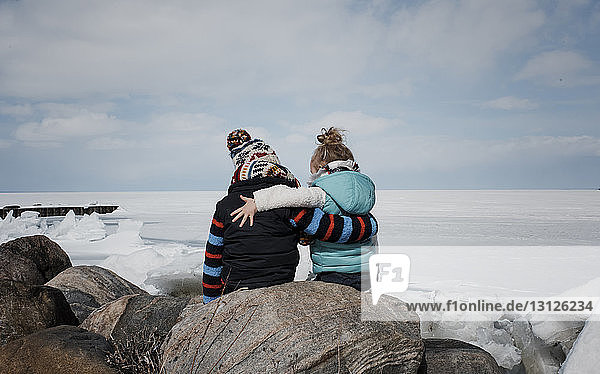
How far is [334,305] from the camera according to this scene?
3.85 metres

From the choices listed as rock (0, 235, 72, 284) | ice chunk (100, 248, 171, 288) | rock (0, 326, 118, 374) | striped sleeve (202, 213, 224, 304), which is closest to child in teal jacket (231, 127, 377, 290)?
striped sleeve (202, 213, 224, 304)

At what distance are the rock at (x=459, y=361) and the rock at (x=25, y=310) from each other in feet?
11.0

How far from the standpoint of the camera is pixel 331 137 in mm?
4590

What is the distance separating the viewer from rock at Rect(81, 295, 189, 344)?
5.19 meters

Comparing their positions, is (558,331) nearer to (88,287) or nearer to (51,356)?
(51,356)

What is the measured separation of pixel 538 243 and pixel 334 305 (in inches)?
452

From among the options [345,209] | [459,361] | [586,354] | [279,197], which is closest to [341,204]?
[345,209]

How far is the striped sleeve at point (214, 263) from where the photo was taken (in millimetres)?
3965

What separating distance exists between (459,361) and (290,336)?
1740 millimetres

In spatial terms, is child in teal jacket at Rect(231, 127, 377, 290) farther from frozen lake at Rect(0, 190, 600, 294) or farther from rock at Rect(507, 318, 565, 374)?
frozen lake at Rect(0, 190, 600, 294)

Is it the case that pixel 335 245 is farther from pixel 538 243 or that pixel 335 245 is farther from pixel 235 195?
pixel 538 243

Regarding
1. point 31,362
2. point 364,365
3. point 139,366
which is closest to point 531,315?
point 364,365

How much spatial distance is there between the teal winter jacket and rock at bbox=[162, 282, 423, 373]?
1.08ft

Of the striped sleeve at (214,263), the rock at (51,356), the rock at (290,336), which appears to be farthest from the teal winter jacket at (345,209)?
the rock at (51,356)
